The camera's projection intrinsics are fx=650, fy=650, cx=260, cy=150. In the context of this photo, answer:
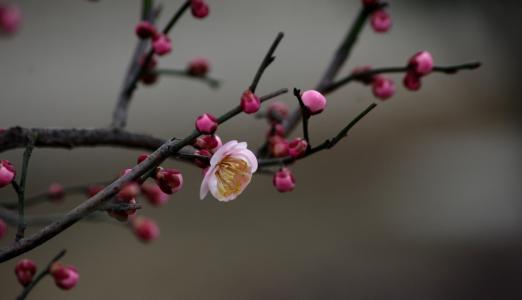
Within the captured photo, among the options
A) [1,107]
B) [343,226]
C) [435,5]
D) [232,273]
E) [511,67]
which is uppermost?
[435,5]

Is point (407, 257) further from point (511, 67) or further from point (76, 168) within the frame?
point (76, 168)

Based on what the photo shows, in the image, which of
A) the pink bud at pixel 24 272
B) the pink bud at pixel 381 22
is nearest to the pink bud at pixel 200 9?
the pink bud at pixel 381 22

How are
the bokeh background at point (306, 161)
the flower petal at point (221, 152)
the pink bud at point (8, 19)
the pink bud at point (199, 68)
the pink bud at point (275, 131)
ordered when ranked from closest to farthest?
the pink bud at point (8, 19)
the flower petal at point (221, 152)
the pink bud at point (275, 131)
the pink bud at point (199, 68)
the bokeh background at point (306, 161)

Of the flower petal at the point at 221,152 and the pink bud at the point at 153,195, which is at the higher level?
the pink bud at the point at 153,195

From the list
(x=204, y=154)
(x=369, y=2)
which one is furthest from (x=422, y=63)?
(x=204, y=154)

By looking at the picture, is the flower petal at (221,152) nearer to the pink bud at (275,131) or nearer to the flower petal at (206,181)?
the flower petal at (206,181)

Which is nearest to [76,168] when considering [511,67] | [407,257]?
[407,257]
